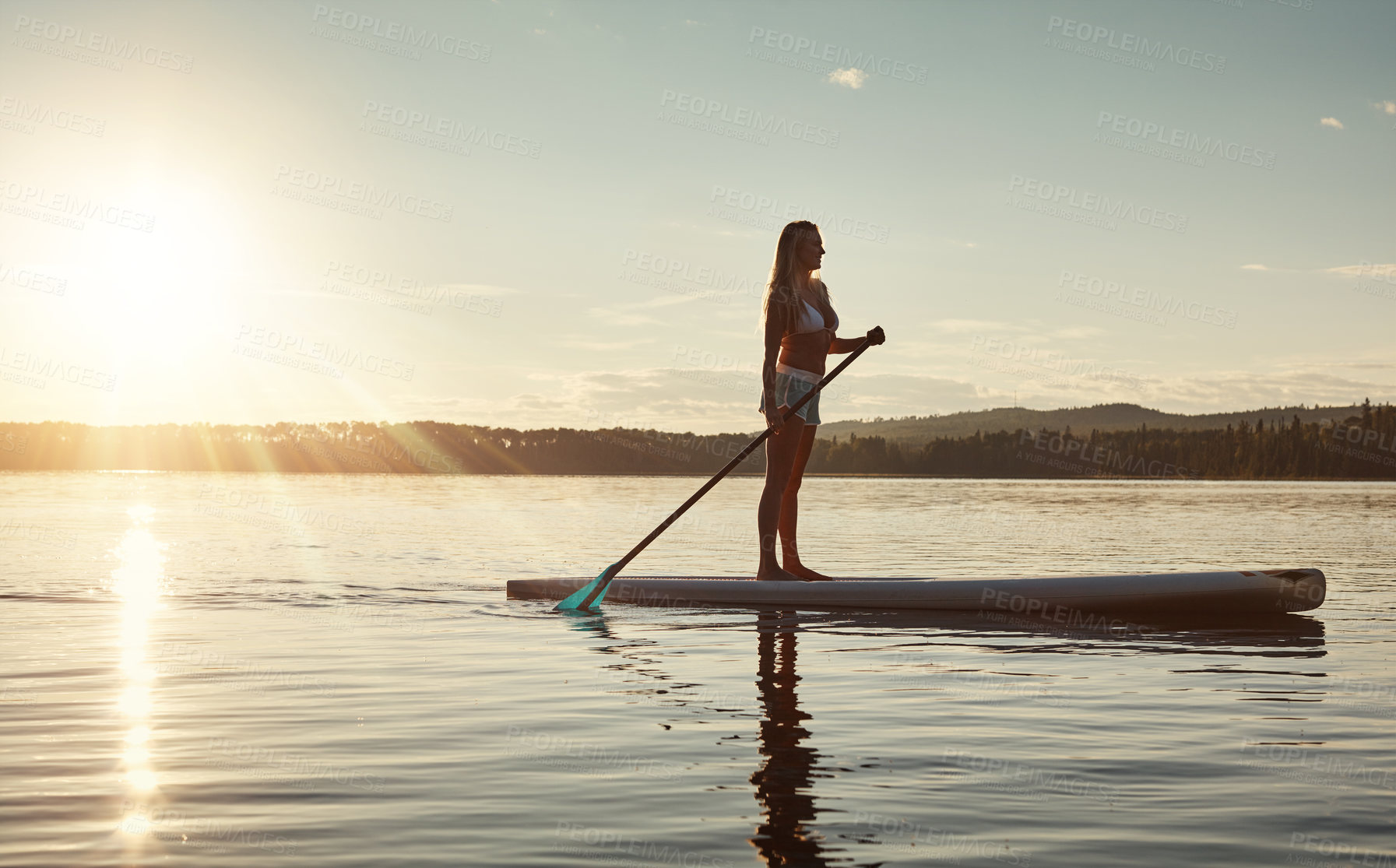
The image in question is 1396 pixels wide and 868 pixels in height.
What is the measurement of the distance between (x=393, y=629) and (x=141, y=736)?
4.22 m

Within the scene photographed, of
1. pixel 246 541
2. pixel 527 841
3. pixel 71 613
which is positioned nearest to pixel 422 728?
pixel 527 841

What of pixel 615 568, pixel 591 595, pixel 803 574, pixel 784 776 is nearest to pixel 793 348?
pixel 803 574

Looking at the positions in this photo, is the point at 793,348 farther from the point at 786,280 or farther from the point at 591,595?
the point at 591,595

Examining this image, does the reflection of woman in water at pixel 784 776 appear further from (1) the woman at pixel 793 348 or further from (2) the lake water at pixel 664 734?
(1) the woman at pixel 793 348

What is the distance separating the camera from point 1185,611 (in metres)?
9.60

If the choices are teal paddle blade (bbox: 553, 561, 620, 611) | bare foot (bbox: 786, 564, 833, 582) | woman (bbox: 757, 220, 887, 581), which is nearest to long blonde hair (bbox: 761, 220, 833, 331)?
woman (bbox: 757, 220, 887, 581)

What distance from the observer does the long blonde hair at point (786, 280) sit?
30.0ft

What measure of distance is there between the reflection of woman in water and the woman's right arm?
2.44 m

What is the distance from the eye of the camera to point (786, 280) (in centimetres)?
918

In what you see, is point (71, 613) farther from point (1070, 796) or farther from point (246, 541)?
point (246, 541)

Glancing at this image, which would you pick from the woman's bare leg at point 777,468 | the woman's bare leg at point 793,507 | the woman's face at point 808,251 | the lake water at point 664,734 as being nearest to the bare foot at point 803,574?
the woman's bare leg at point 793,507

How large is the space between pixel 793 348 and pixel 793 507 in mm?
1288

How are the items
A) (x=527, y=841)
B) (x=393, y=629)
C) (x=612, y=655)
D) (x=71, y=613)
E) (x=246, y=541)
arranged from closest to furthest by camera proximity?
1. (x=527, y=841)
2. (x=612, y=655)
3. (x=393, y=629)
4. (x=71, y=613)
5. (x=246, y=541)

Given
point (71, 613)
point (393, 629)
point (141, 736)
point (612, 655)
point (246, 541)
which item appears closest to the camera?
point (141, 736)
